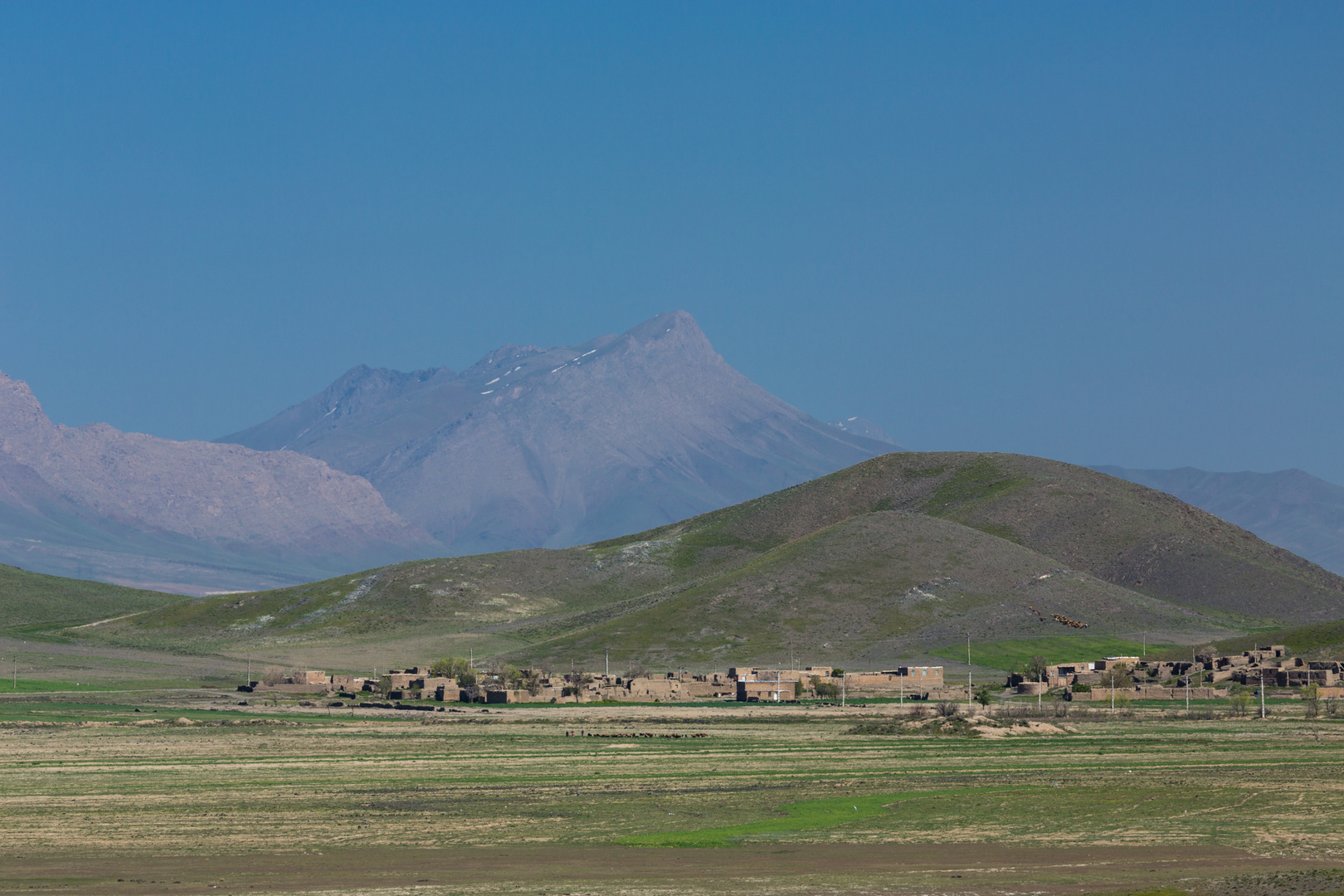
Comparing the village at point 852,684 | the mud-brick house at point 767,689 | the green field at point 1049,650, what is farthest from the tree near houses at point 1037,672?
the mud-brick house at point 767,689

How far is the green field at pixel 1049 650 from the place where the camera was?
171 metres

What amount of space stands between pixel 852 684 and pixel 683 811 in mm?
93752

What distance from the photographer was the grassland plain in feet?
130

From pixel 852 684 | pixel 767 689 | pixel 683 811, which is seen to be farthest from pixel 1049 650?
pixel 683 811

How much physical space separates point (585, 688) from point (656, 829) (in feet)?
286

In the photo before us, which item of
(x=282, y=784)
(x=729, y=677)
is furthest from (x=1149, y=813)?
(x=729, y=677)

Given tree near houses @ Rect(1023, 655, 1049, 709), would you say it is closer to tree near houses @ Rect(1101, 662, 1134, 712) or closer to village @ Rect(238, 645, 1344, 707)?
village @ Rect(238, 645, 1344, 707)

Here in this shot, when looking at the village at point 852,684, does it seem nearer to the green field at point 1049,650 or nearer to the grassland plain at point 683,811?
the green field at point 1049,650

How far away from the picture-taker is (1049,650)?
579ft

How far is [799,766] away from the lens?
6950cm

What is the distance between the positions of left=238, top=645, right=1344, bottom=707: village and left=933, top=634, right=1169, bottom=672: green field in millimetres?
17484

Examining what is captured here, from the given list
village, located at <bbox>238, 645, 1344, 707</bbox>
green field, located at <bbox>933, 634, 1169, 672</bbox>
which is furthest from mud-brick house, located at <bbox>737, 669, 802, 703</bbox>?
green field, located at <bbox>933, 634, 1169, 672</bbox>

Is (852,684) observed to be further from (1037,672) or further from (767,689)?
(1037,672)

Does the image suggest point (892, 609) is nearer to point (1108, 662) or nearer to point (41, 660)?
point (1108, 662)
